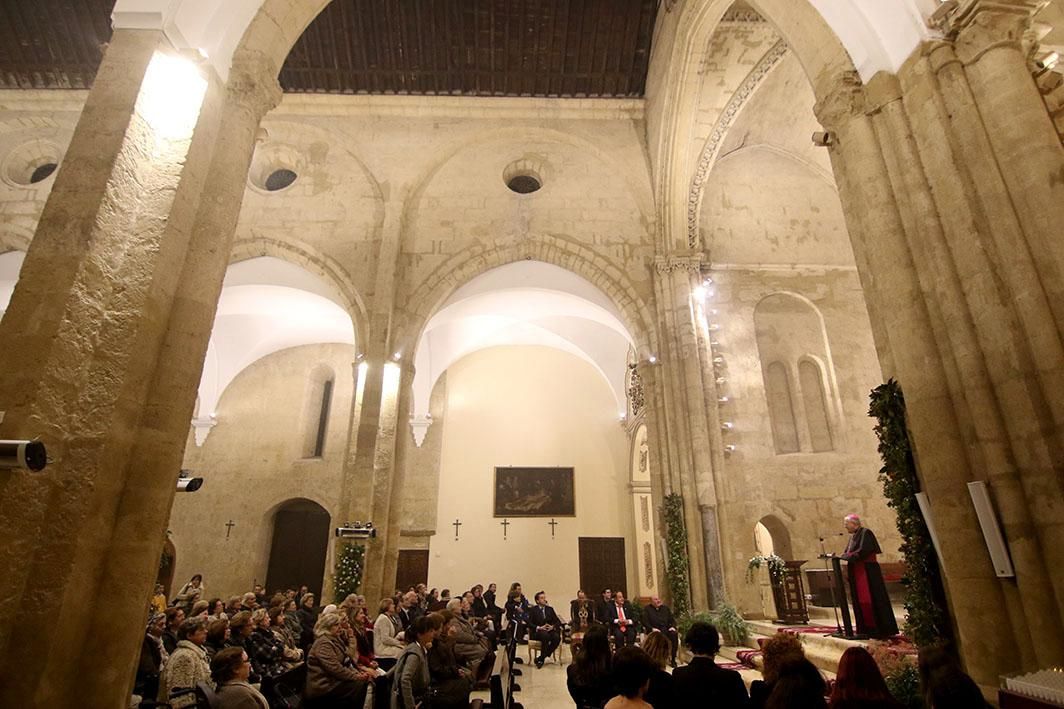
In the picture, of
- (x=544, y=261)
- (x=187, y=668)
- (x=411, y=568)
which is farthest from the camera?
(x=411, y=568)

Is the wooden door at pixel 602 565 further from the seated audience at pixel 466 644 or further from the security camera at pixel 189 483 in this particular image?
the security camera at pixel 189 483

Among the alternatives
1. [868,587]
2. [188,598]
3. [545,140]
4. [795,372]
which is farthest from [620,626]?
[545,140]

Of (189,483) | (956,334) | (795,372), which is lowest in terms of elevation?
(189,483)

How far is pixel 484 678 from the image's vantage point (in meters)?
6.07

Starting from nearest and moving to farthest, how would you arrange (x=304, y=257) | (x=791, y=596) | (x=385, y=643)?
(x=385, y=643)
(x=791, y=596)
(x=304, y=257)

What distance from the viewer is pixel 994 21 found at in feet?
14.1

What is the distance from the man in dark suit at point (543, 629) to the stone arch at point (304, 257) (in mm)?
6301

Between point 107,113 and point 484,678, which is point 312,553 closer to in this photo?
point 484,678

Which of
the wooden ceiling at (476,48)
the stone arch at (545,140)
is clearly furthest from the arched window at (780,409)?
the wooden ceiling at (476,48)

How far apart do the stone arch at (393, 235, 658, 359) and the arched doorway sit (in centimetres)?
754

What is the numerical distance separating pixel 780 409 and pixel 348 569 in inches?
345

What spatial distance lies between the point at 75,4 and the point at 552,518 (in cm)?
1553

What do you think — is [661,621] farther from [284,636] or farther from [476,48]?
[476,48]

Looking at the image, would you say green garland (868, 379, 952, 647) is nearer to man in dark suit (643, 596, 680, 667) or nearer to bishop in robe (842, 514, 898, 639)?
bishop in robe (842, 514, 898, 639)
